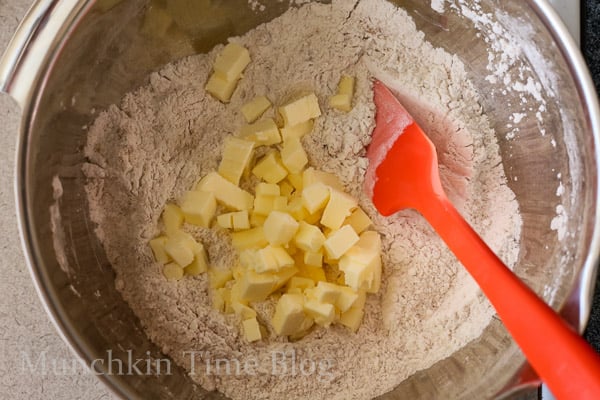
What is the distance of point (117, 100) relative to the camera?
1.17 m

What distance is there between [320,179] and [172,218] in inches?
11.7

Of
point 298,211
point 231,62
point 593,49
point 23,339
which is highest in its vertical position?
point 593,49

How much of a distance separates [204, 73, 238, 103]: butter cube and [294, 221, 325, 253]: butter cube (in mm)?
313

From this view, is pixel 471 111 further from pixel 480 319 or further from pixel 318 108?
pixel 480 319

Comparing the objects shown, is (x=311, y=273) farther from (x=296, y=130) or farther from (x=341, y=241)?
(x=296, y=130)

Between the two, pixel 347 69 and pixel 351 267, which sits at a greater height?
pixel 347 69

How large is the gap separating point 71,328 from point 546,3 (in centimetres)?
94

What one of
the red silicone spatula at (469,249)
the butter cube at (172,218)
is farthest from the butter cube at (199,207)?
the red silicone spatula at (469,249)

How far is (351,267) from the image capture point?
114 centimetres

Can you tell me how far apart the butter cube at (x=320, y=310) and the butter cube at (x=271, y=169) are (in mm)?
259

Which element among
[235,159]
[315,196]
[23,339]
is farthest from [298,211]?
[23,339]

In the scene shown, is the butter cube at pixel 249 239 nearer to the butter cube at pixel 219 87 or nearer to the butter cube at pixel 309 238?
the butter cube at pixel 309 238

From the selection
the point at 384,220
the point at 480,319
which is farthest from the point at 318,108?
the point at 480,319

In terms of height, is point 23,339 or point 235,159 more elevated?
point 235,159
